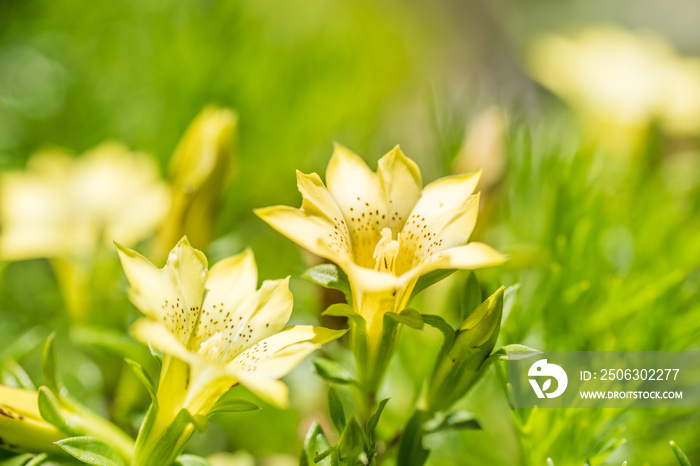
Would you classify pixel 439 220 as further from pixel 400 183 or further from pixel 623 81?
pixel 623 81

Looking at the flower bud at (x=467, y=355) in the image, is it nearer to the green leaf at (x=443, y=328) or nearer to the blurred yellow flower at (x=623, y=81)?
the green leaf at (x=443, y=328)

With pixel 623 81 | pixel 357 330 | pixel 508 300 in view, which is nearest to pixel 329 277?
pixel 357 330

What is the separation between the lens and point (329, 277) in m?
0.43

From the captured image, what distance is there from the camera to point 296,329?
16.1 inches

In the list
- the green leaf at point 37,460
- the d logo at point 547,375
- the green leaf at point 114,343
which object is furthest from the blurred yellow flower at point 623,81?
the green leaf at point 37,460

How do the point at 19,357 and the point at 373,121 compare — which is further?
the point at 373,121

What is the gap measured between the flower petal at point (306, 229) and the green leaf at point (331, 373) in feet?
0.32

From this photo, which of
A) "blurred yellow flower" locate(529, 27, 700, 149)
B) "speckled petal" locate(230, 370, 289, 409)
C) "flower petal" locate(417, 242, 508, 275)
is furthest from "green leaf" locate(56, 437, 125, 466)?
"blurred yellow flower" locate(529, 27, 700, 149)

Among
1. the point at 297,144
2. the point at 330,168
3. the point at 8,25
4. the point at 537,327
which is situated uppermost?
the point at 8,25

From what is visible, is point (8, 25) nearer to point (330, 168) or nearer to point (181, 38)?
point (181, 38)

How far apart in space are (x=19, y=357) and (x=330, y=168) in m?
0.36

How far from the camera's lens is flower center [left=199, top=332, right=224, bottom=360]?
1.37ft

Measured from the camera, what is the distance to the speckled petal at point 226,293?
1.43ft

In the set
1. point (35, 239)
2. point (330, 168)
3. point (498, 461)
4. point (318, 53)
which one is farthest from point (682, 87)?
point (35, 239)
